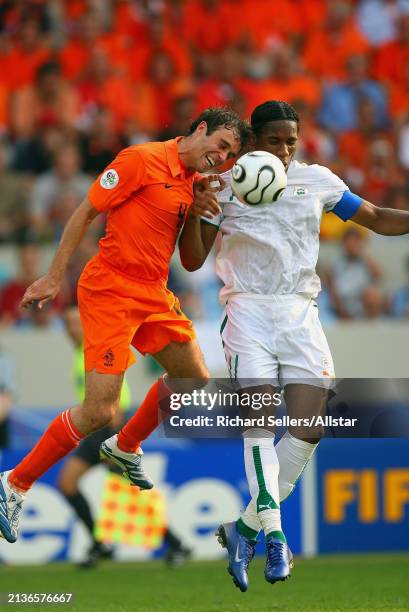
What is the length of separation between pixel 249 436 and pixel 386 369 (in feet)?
18.4

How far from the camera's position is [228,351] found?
280 inches

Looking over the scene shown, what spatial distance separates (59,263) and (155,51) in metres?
8.46

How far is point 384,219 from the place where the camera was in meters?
7.27

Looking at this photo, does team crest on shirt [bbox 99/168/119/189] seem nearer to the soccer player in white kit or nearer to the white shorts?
the soccer player in white kit

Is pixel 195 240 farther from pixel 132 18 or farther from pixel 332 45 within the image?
pixel 332 45

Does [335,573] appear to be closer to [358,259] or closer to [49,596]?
[49,596]

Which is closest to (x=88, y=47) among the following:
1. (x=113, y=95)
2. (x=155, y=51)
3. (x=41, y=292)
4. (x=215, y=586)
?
(x=113, y=95)

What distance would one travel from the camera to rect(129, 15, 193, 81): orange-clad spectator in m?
15.0

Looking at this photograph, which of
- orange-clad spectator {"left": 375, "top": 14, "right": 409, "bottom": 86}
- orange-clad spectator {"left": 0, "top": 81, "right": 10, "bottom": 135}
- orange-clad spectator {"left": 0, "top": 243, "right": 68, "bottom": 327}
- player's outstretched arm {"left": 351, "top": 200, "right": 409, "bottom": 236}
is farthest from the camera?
orange-clad spectator {"left": 375, "top": 14, "right": 409, "bottom": 86}

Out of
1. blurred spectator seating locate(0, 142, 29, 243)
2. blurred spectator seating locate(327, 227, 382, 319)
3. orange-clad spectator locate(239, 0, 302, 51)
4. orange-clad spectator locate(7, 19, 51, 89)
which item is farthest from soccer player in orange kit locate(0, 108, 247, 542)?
orange-clad spectator locate(239, 0, 302, 51)

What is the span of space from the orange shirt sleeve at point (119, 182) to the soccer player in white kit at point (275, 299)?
41cm

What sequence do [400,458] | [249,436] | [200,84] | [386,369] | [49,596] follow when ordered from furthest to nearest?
1. [200,84]
2. [386,369]
3. [400,458]
4. [49,596]
5. [249,436]

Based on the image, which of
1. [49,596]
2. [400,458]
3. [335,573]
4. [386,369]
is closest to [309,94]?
[386,369]

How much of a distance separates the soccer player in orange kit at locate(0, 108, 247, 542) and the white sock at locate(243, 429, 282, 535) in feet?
2.37
